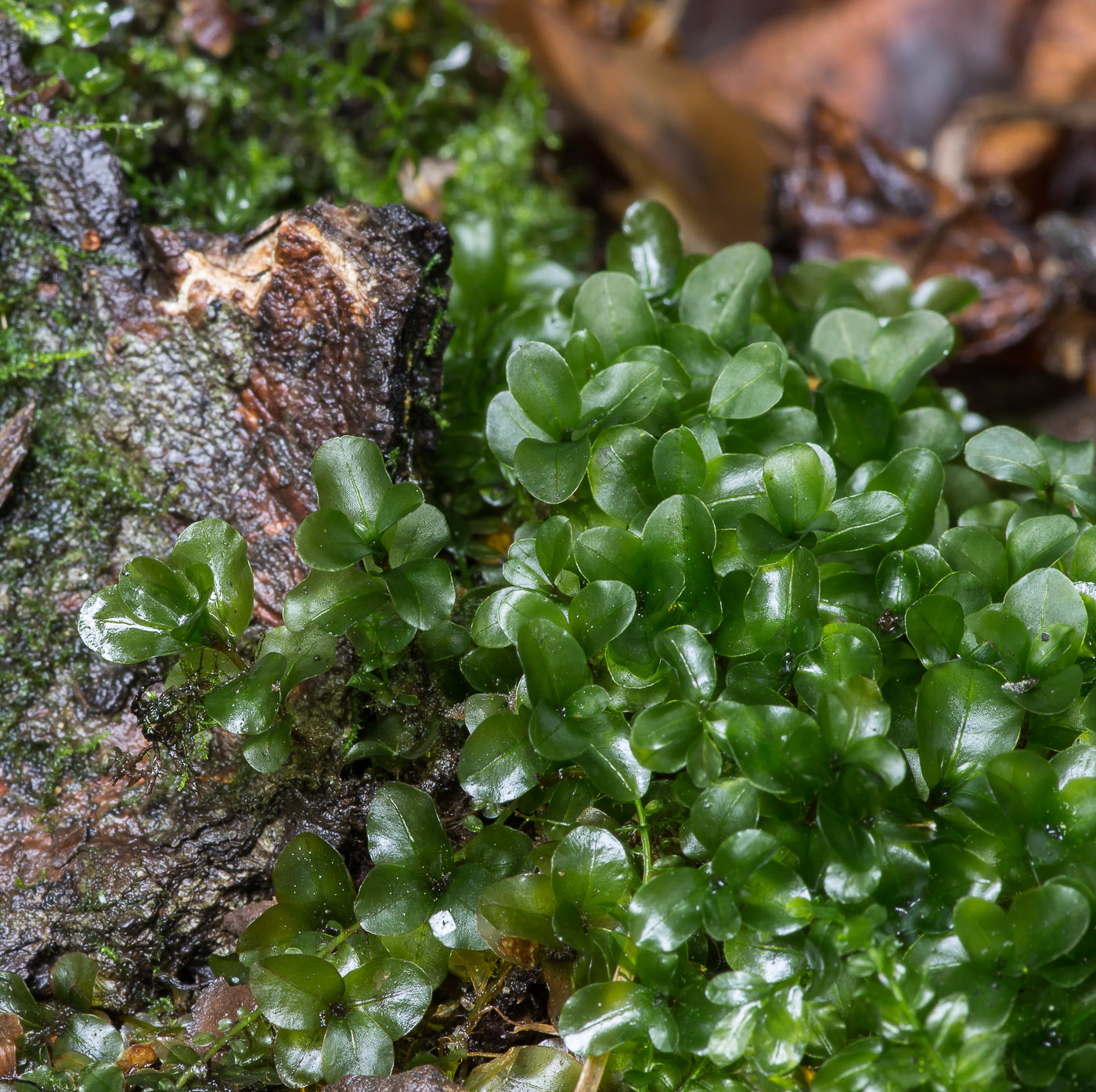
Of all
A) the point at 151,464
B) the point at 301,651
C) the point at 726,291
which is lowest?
the point at 726,291

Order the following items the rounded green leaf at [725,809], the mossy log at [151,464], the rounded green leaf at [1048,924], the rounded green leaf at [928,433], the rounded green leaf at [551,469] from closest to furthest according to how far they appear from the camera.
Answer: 1. the rounded green leaf at [1048,924]
2. the rounded green leaf at [725,809]
3. the rounded green leaf at [551,469]
4. the mossy log at [151,464]
5. the rounded green leaf at [928,433]

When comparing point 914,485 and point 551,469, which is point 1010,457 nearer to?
point 914,485

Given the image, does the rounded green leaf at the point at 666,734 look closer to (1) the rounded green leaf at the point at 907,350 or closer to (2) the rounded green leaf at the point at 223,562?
(2) the rounded green leaf at the point at 223,562

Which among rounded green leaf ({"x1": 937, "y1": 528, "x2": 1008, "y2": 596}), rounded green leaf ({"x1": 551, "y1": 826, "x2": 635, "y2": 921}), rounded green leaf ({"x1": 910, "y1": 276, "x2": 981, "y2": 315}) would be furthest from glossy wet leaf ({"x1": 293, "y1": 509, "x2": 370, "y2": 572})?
rounded green leaf ({"x1": 910, "y1": 276, "x2": 981, "y2": 315})

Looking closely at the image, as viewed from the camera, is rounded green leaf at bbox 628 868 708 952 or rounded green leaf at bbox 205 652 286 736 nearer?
rounded green leaf at bbox 628 868 708 952

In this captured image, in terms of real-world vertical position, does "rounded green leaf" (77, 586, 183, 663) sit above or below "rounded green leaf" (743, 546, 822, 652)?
above

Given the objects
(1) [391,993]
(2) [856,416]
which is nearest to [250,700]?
(1) [391,993]

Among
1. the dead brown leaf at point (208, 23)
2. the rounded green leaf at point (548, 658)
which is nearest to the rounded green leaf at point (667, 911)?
the rounded green leaf at point (548, 658)

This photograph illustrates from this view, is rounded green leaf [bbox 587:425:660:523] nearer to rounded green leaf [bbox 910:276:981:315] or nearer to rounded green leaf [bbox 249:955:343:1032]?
rounded green leaf [bbox 249:955:343:1032]

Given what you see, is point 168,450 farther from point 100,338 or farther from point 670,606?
point 670,606
